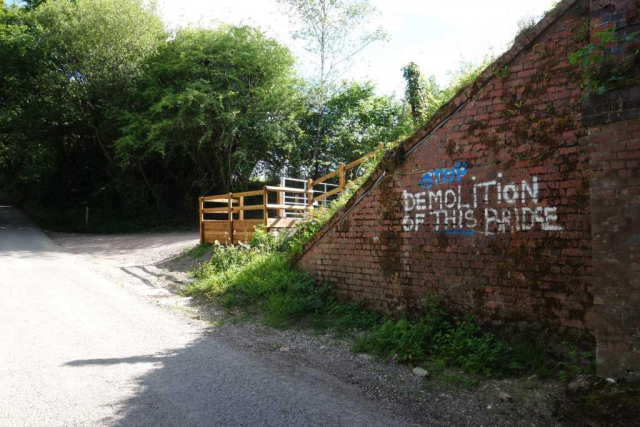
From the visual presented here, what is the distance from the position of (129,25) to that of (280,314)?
72.8 ft

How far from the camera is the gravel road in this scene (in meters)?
3.79

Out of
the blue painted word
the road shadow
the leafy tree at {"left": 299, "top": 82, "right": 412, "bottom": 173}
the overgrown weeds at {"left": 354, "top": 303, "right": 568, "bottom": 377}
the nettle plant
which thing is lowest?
the road shadow

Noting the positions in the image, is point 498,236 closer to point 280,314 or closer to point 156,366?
point 280,314

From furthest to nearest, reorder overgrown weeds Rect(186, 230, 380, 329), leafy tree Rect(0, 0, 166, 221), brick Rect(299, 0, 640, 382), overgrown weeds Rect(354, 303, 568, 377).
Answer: leafy tree Rect(0, 0, 166, 221) < overgrown weeds Rect(186, 230, 380, 329) < overgrown weeds Rect(354, 303, 568, 377) < brick Rect(299, 0, 640, 382)

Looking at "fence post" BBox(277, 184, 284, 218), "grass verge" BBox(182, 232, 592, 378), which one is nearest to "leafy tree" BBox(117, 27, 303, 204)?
"fence post" BBox(277, 184, 284, 218)

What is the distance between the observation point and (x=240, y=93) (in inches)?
843

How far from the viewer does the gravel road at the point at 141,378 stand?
379 centimetres

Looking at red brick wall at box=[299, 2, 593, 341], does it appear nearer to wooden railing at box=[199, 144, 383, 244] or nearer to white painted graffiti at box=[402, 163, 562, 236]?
white painted graffiti at box=[402, 163, 562, 236]

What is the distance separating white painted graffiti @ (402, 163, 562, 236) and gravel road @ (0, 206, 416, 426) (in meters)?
2.45

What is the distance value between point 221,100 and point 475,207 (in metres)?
17.5

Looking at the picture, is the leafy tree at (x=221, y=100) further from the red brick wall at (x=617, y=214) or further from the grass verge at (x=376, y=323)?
the red brick wall at (x=617, y=214)

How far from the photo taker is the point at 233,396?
13.8ft

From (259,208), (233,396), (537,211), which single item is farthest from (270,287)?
(537,211)

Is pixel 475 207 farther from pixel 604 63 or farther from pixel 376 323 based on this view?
pixel 376 323
